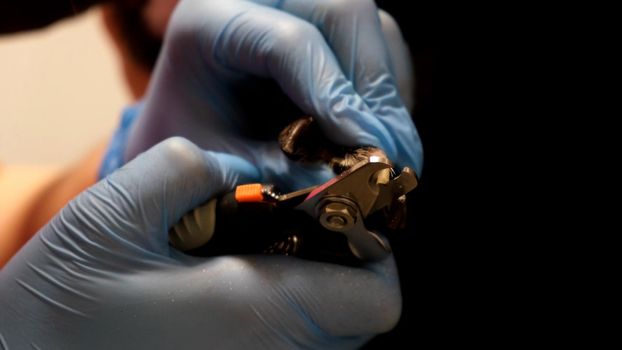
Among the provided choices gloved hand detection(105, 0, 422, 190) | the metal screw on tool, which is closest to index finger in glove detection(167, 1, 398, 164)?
gloved hand detection(105, 0, 422, 190)

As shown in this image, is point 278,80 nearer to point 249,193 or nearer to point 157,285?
point 249,193

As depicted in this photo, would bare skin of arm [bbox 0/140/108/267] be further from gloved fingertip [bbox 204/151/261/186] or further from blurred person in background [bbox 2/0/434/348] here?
gloved fingertip [bbox 204/151/261/186]

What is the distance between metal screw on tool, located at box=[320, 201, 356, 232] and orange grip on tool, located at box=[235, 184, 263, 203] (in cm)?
8

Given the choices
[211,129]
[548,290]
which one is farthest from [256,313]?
[548,290]

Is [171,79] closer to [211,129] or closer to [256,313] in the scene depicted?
[211,129]

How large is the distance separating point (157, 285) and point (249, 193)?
17cm

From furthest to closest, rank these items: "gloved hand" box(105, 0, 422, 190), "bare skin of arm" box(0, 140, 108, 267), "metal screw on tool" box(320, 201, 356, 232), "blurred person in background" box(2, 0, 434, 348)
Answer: "bare skin of arm" box(0, 140, 108, 267) < "blurred person in background" box(2, 0, 434, 348) < "gloved hand" box(105, 0, 422, 190) < "metal screw on tool" box(320, 201, 356, 232)

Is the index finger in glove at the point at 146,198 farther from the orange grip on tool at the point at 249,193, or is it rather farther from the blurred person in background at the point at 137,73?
the blurred person in background at the point at 137,73

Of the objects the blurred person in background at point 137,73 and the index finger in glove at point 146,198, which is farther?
the blurred person in background at point 137,73

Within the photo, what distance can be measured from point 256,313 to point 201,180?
0.19m

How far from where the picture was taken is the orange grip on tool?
0.73 meters

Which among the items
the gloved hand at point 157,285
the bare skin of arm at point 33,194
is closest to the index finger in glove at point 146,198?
the gloved hand at point 157,285

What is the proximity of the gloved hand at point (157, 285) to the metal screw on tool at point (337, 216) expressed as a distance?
0.10 m

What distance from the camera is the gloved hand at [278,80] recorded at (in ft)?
2.63
